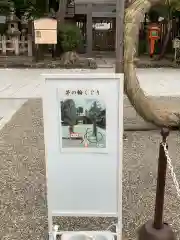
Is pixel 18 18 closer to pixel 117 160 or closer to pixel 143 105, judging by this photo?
pixel 143 105

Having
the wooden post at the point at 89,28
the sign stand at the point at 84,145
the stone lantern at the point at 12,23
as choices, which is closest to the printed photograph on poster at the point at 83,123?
the sign stand at the point at 84,145

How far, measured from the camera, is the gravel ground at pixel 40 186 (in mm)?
3496

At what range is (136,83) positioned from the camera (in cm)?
593

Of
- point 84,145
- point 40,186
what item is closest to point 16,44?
point 40,186

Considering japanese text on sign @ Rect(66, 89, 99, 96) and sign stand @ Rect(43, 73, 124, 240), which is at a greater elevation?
japanese text on sign @ Rect(66, 89, 99, 96)

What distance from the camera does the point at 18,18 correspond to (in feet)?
59.6

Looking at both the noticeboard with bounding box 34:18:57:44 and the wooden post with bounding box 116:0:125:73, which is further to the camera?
the noticeboard with bounding box 34:18:57:44

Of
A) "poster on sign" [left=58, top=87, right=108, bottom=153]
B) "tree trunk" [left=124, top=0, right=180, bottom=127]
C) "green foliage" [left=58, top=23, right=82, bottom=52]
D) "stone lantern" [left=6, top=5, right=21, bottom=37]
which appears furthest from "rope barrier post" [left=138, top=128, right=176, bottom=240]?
"stone lantern" [left=6, top=5, right=21, bottom=37]

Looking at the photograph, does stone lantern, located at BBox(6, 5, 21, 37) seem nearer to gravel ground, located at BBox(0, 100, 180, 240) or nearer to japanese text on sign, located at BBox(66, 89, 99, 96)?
gravel ground, located at BBox(0, 100, 180, 240)

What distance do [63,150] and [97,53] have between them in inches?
668

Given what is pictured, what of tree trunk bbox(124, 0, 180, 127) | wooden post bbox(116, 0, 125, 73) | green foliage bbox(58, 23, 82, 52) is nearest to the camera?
tree trunk bbox(124, 0, 180, 127)

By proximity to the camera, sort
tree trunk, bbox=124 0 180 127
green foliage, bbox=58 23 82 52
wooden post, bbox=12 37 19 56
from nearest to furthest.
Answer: tree trunk, bbox=124 0 180 127, green foliage, bbox=58 23 82 52, wooden post, bbox=12 37 19 56

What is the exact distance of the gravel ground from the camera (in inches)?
138

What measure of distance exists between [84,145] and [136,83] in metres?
3.07
